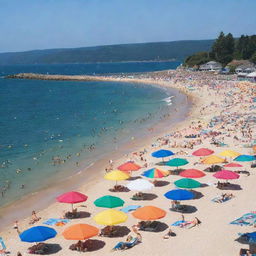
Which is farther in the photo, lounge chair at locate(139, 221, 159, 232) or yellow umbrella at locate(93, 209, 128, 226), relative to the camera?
lounge chair at locate(139, 221, 159, 232)

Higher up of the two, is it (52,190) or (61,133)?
A: (61,133)

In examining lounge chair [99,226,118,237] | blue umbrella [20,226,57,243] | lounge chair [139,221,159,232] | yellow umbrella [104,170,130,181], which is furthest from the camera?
yellow umbrella [104,170,130,181]

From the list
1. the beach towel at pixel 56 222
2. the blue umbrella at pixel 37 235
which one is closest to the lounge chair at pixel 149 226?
the beach towel at pixel 56 222

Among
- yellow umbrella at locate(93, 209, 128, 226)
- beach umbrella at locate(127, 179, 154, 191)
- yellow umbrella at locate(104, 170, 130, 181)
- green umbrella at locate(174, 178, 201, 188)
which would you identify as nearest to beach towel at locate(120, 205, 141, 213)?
beach umbrella at locate(127, 179, 154, 191)

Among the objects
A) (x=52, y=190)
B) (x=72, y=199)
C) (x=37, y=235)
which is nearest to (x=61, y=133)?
(x=52, y=190)

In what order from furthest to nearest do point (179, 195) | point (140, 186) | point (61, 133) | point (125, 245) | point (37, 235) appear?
point (61, 133)
point (140, 186)
point (179, 195)
point (125, 245)
point (37, 235)

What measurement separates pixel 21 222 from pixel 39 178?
6783 mm

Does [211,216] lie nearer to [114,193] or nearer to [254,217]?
[254,217]

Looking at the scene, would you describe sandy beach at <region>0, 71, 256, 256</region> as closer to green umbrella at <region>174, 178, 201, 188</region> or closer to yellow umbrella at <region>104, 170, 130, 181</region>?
green umbrella at <region>174, 178, 201, 188</region>

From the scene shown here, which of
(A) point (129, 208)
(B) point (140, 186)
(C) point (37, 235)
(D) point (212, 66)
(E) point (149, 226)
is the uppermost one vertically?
(D) point (212, 66)

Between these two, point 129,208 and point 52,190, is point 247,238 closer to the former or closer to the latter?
point 129,208

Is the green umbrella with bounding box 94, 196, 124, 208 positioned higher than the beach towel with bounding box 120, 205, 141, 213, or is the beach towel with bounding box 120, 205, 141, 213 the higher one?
the green umbrella with bounding box 94, 196, 124, 208

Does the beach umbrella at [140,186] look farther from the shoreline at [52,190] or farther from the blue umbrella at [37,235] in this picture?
the blue umbrella at [37,235]

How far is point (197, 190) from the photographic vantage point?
63.6 ft
